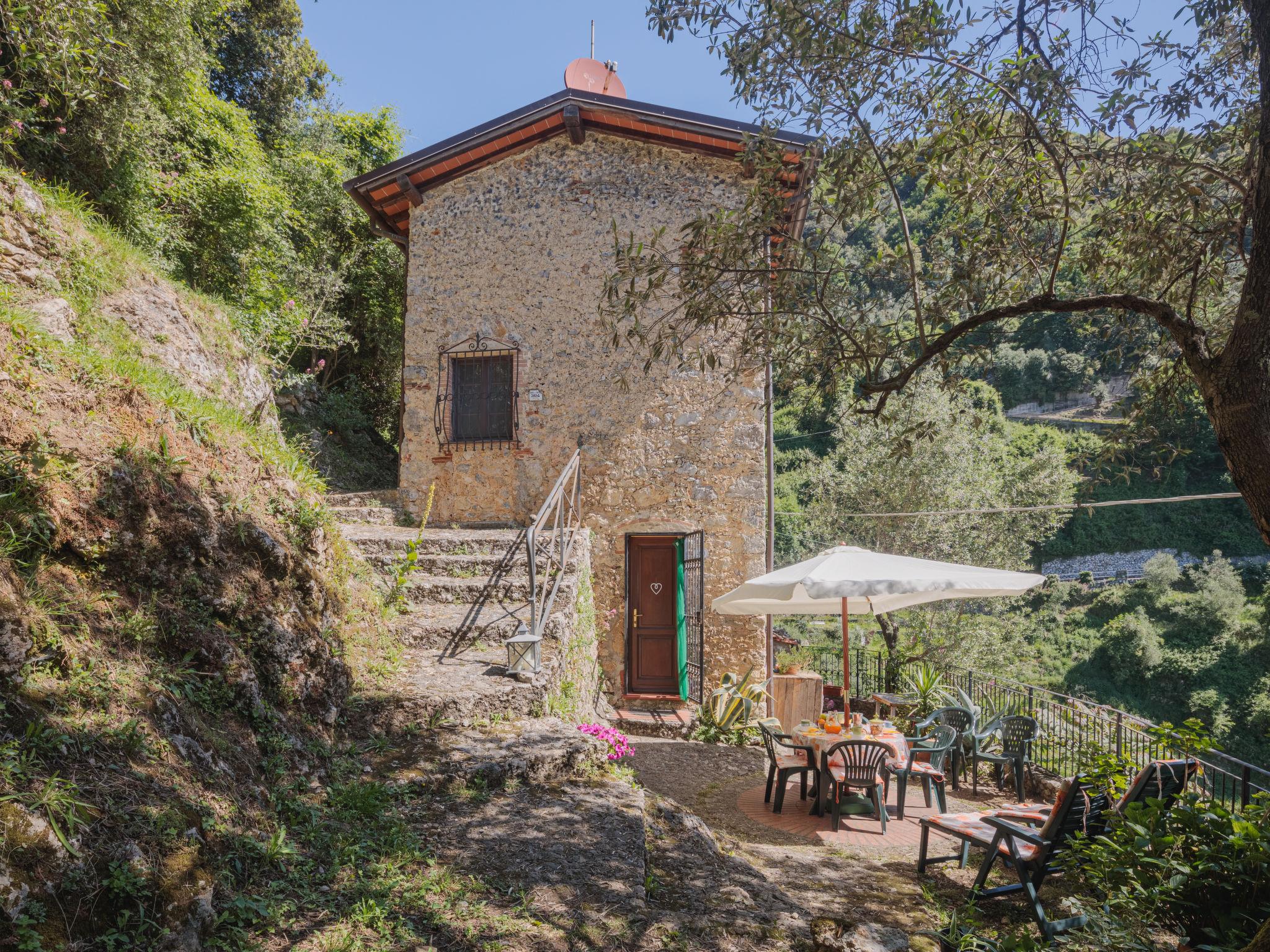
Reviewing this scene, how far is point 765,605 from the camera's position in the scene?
7289mm

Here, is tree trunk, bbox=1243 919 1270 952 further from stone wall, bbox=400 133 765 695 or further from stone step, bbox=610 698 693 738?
stone wall, bbox=400 133 765 695

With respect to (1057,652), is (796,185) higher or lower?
higher

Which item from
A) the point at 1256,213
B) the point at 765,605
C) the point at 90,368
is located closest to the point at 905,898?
the point at 765,605

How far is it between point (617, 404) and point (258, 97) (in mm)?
10871

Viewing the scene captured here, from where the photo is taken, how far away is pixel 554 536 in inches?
286

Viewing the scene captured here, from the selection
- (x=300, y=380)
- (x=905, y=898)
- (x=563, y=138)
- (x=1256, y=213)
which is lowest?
(x=905, y=898)

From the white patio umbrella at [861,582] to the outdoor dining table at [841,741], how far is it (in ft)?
1.84

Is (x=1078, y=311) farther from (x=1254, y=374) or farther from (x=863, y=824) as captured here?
(x=863, y=824)

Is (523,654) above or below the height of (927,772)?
above

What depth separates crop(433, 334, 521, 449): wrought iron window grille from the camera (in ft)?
29.7

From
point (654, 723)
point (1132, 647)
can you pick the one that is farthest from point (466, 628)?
Answer: point (1132, 647)

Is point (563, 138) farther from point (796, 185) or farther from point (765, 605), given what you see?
point (765, 605)

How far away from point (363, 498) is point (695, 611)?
4.30m

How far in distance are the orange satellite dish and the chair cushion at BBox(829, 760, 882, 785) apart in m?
9.12
